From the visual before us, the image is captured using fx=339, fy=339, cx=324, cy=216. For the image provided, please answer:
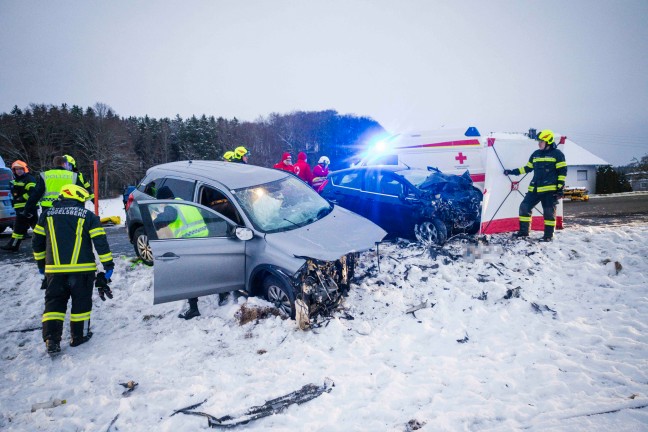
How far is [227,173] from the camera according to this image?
16.5 ft

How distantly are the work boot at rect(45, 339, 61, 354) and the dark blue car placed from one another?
18.1ft

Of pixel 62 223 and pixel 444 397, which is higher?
pixel 62 223

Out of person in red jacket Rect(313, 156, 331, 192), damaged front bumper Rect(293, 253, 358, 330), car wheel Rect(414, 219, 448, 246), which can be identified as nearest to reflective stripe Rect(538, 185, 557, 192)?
car wheel Rect(414, 219, 448, 246)

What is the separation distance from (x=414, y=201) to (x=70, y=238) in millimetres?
5540

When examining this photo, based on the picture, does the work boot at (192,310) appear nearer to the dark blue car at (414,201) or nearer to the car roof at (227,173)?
the car roof at (227,173)

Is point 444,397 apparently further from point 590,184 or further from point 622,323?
point 590,184

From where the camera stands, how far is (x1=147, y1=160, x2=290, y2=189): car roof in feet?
15.6

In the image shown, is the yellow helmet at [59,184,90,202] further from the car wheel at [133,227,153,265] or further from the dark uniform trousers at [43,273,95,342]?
the car wheel at [133,227,153,265]

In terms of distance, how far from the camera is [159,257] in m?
4.02

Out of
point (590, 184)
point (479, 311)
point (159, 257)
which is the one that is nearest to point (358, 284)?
point (479, 311)

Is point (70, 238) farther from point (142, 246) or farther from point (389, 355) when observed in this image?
point (389, 355)

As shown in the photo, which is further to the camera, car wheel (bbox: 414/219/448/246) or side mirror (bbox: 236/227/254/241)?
car wheel (bbox: 414/219/448/246)

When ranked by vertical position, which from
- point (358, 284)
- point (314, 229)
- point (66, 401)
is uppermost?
point (314, 229)

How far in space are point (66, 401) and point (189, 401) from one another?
115 centimetres
